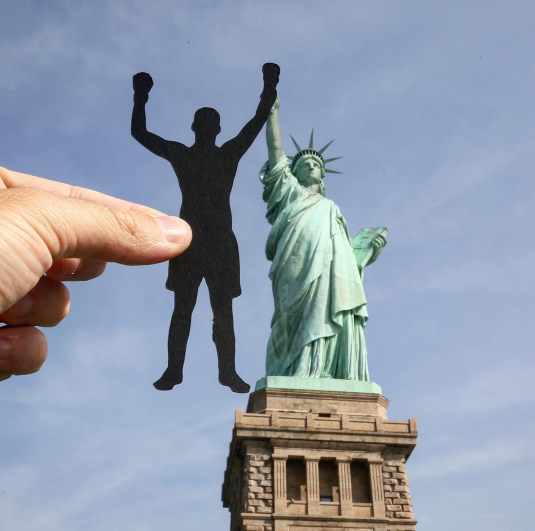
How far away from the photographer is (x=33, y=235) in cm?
399

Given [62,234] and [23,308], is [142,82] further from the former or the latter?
[62,234]

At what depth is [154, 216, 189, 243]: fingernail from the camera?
192 inches

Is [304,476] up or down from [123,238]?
up

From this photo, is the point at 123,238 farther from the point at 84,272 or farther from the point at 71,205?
the point at 84,272

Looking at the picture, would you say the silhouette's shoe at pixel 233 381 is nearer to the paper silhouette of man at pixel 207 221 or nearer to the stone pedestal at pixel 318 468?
the paper silhouette of man at pixel 207 221

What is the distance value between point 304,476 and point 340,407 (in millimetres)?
2245

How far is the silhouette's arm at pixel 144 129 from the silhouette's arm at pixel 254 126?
0.44m

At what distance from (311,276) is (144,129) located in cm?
1758

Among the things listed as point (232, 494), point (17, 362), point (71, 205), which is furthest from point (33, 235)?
point (232, 494)

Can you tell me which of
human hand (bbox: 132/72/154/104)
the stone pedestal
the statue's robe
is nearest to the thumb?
human hand (bbox: 132/72/154/104)

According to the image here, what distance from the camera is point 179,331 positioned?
5.79 m

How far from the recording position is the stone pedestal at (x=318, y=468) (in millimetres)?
19391

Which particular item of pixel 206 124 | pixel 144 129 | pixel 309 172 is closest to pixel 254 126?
pixel 206 124

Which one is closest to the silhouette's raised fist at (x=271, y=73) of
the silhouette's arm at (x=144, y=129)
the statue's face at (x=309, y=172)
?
the silhouette's arm at (x=144, y=129)
